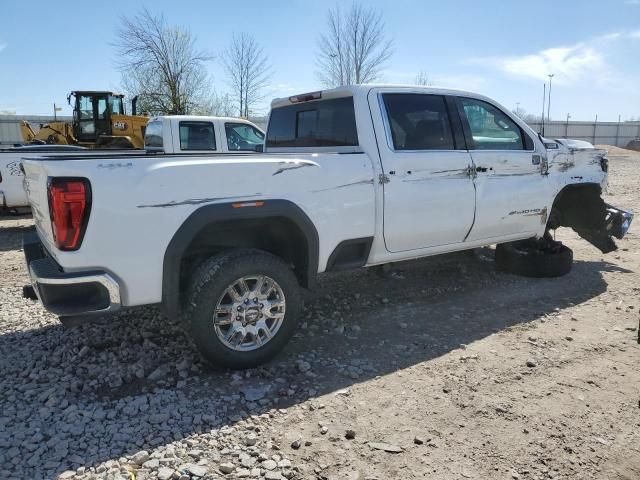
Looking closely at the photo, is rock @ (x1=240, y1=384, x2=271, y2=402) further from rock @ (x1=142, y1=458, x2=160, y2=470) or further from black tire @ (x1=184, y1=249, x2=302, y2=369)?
rock @ (x1=142, y1=458, x2=160, y2=470)

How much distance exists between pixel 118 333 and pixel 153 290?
134 cm

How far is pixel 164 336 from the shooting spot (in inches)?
166

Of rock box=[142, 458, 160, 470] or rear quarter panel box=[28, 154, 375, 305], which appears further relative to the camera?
rear quarter panel box=[28, 154, 375, 305]

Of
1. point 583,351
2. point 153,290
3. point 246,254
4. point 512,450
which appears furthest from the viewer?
point 583,351

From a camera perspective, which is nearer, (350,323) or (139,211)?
(139,211)

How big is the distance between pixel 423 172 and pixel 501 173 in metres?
1.13

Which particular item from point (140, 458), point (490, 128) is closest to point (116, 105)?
point (490, 128)

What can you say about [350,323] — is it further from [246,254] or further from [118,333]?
[118,333]

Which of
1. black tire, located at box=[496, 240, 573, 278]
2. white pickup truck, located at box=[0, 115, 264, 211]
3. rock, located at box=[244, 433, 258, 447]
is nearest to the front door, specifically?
black tire, located at box=[496, 240, 573, 278]

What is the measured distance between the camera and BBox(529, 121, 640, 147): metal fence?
48.1m

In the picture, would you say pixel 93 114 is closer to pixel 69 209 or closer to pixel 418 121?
pixel 418 121

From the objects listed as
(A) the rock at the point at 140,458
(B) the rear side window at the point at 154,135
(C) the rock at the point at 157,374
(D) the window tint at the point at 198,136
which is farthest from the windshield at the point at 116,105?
(A) the rock at the point at 140,458

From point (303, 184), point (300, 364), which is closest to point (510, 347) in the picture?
point (300, 364)

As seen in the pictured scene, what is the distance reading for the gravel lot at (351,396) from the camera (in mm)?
2654
